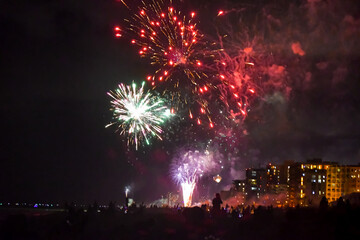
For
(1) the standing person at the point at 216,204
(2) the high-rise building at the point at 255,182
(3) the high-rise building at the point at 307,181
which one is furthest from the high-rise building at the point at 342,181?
(1) the standing person at the point at 216,204

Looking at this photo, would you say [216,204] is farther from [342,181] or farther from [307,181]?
[307,181]

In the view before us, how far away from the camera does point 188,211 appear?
28.5 metres

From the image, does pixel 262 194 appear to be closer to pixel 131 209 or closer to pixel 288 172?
pixel 288 172

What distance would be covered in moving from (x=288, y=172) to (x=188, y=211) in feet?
331

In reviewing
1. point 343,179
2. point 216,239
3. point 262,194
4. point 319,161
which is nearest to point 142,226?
point 216,239

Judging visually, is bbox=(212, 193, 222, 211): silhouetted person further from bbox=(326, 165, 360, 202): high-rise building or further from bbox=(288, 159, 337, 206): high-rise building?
bbox=(326, 165, 360, 202): high-rise building

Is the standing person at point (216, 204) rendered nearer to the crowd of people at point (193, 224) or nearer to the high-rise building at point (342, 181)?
the crowd of people at point (193, 224)

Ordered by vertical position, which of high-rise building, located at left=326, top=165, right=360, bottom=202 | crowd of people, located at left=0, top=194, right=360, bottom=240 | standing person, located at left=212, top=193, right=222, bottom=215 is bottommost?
crowd of people, located at left=0, top=194, right=360, bottom=240

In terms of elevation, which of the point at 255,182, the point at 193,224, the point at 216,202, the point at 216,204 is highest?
the point at 255,182

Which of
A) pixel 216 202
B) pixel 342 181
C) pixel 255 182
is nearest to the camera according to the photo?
pixel 216 202

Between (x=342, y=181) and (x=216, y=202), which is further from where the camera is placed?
(x=342, y=181)

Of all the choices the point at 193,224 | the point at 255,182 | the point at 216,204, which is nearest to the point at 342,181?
the point at 255,182

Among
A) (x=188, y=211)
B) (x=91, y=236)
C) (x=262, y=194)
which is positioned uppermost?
(x=262, y=194)

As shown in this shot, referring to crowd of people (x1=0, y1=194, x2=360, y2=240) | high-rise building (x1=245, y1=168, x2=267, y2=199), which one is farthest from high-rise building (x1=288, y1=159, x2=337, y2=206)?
crowd of people (x1=0, y1=194, x2=360, y2=240)
